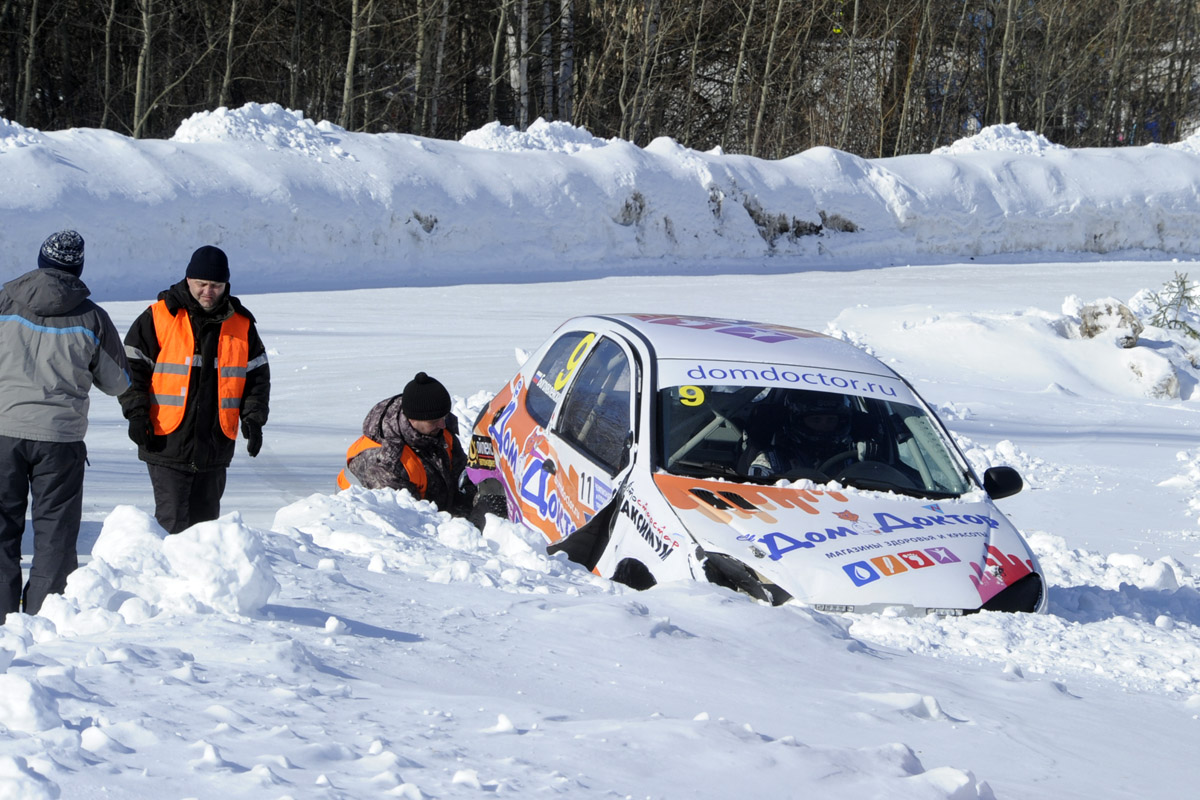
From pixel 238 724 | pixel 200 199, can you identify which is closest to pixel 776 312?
pixel 200 199

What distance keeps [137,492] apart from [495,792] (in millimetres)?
5562

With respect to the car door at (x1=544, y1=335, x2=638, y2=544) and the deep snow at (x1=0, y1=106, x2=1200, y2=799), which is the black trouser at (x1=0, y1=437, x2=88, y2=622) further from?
the car door at (x1=544, y1=335, x2=638, y2=544)

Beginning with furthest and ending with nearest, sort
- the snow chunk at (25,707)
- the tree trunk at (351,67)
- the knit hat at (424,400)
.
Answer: the tree trunk at (351,67) < the knit hat at (424,400) < the snow chunk at (25,707)

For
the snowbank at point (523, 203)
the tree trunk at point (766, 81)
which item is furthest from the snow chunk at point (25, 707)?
the tree trunk at point (766, 81)

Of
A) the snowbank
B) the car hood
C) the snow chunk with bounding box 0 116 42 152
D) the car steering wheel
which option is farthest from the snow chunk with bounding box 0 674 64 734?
the snow chunk with bounding box 0 116 42 152

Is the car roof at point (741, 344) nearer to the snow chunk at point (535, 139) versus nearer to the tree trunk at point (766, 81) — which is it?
the snow chunk at point (535, 139)

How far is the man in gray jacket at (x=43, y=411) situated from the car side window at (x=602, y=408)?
195 cm

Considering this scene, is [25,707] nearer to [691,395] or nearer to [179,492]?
Answer: [179,492]

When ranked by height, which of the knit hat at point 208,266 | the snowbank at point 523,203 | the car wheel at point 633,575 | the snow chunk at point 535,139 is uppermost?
the snow chunk at point 535,139

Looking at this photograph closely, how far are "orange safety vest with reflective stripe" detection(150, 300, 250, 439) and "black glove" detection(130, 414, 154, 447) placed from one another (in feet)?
0.12

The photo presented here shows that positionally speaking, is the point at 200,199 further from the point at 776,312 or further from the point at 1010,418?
the point at 1010,418

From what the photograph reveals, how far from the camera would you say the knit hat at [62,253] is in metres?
4.52

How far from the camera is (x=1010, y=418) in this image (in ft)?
32.0

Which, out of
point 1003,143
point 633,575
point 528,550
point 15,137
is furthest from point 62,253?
point 1003,143
